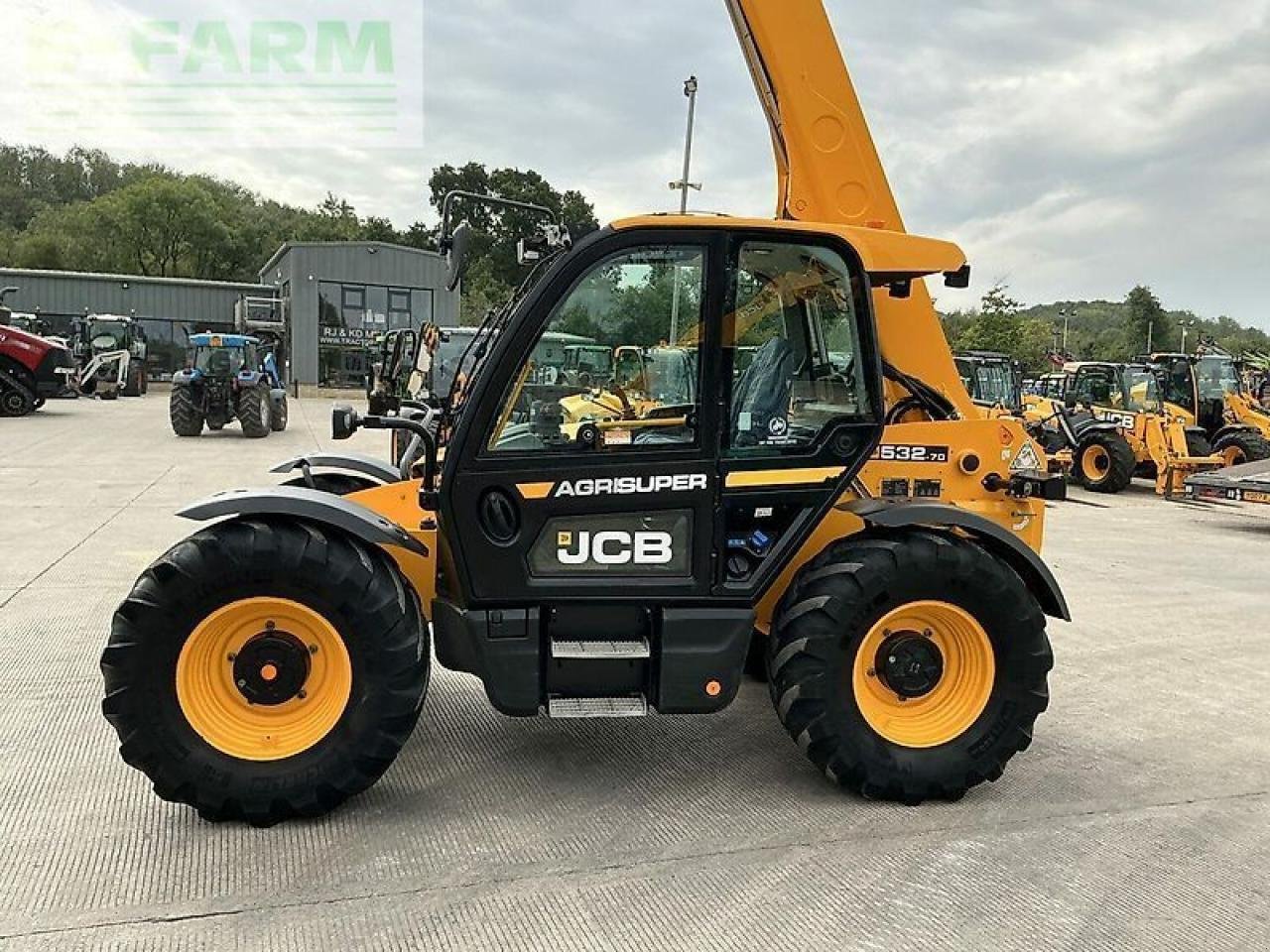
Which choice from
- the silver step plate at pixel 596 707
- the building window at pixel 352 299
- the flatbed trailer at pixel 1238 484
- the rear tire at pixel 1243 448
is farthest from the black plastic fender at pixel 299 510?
the building window at pixel 352 299

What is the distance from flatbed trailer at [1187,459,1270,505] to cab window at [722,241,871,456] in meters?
9.99

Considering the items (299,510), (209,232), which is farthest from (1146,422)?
(209,232)

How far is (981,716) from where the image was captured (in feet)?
12.3

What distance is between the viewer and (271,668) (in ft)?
11.3

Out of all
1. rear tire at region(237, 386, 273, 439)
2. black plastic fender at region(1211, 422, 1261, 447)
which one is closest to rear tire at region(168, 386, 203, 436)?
rear tire at region(237, 386, 273, 439)

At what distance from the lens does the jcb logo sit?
3.57 meters

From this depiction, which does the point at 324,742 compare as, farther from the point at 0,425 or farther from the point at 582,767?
the point at 0,425

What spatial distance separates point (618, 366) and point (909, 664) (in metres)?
1.56

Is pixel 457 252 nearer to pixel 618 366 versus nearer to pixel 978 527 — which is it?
pixel 618 366

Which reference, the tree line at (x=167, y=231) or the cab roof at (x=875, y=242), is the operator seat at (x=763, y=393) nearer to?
the cab roof at (x=875, y=242)

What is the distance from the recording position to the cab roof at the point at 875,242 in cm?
353

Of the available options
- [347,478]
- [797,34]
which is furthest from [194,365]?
[797,34]

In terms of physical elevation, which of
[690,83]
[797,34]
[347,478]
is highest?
A: [690,83]

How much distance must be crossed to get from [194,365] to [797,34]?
667 inches
